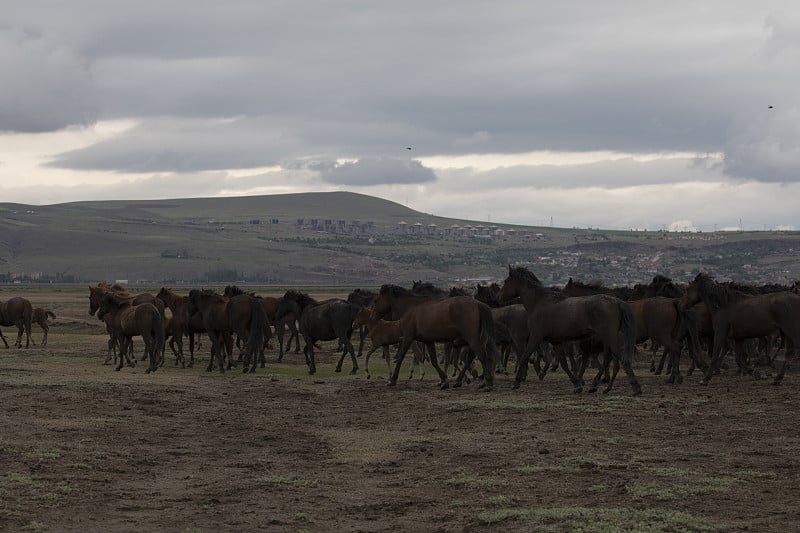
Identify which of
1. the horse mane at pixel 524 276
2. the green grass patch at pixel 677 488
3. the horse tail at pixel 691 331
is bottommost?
the green grass patch at pixel 677 488

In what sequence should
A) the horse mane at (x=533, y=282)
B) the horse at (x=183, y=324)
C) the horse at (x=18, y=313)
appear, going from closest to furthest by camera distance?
the horse mane at (x=533, y=282), the horse at (x=183, y=324), the horse at (x=18, y=313)

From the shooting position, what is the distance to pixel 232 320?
29.0 meters

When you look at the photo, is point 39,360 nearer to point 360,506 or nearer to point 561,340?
point 561,340

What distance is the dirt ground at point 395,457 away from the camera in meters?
10.9

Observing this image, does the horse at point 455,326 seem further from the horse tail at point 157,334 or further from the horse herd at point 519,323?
the horse tail at point 157,334

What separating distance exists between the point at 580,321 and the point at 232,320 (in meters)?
10.9

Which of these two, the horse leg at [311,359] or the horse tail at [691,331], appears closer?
the horse tail at [691,331]

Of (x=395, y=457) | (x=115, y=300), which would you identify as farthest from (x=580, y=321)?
(x=115, y=300)

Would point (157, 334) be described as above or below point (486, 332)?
below

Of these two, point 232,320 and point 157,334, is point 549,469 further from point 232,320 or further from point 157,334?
point 157,334

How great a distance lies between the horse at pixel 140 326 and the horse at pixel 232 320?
134 centimetres

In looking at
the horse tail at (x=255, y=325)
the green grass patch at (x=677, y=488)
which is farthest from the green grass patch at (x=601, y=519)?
the horse tail at (x=255, y=325)

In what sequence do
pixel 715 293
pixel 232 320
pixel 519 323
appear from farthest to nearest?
pixel 232 320, pixel 519 323, pixel 715 293

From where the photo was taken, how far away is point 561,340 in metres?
22.2
